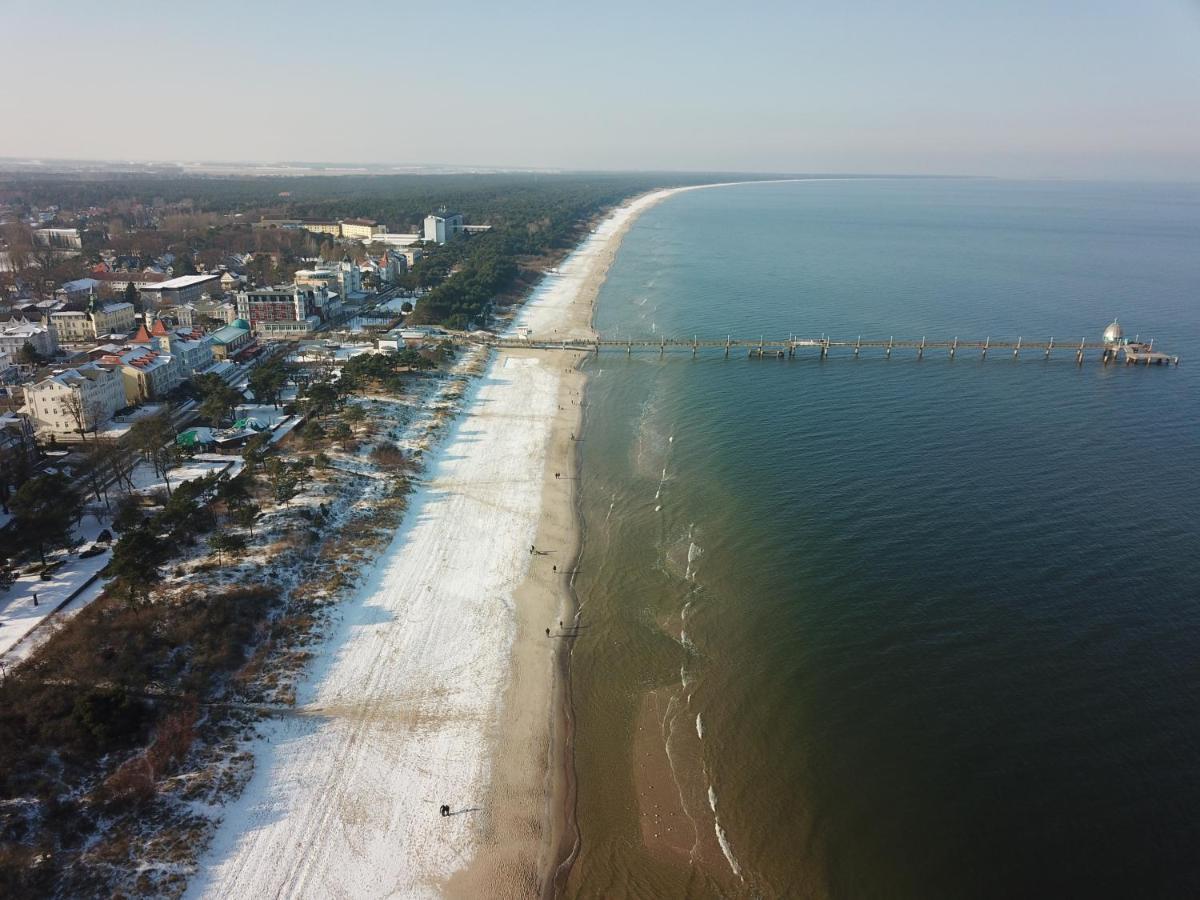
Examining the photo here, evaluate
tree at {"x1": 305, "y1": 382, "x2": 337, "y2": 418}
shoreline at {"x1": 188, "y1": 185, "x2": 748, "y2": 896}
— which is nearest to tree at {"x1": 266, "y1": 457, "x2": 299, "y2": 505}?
shoreline at {"x1": 188, "y1": 185, "x2": 748, "y2": 896}

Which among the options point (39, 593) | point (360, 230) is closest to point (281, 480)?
point (39, 593)

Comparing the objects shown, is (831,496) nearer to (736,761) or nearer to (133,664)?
(736,761)

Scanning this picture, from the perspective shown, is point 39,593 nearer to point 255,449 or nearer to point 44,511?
point 44,511

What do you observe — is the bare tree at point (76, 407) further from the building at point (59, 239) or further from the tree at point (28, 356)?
the building at point (59, 239)

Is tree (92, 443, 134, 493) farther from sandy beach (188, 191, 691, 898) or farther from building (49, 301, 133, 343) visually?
building (49, 301, 133, 343)

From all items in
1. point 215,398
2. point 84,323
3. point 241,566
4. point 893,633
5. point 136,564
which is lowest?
point 241,566

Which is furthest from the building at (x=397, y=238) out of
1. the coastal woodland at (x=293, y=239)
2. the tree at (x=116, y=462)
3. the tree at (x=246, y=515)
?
the tree at (x=246, y=515)

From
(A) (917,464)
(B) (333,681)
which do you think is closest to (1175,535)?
(A) (917,464)
